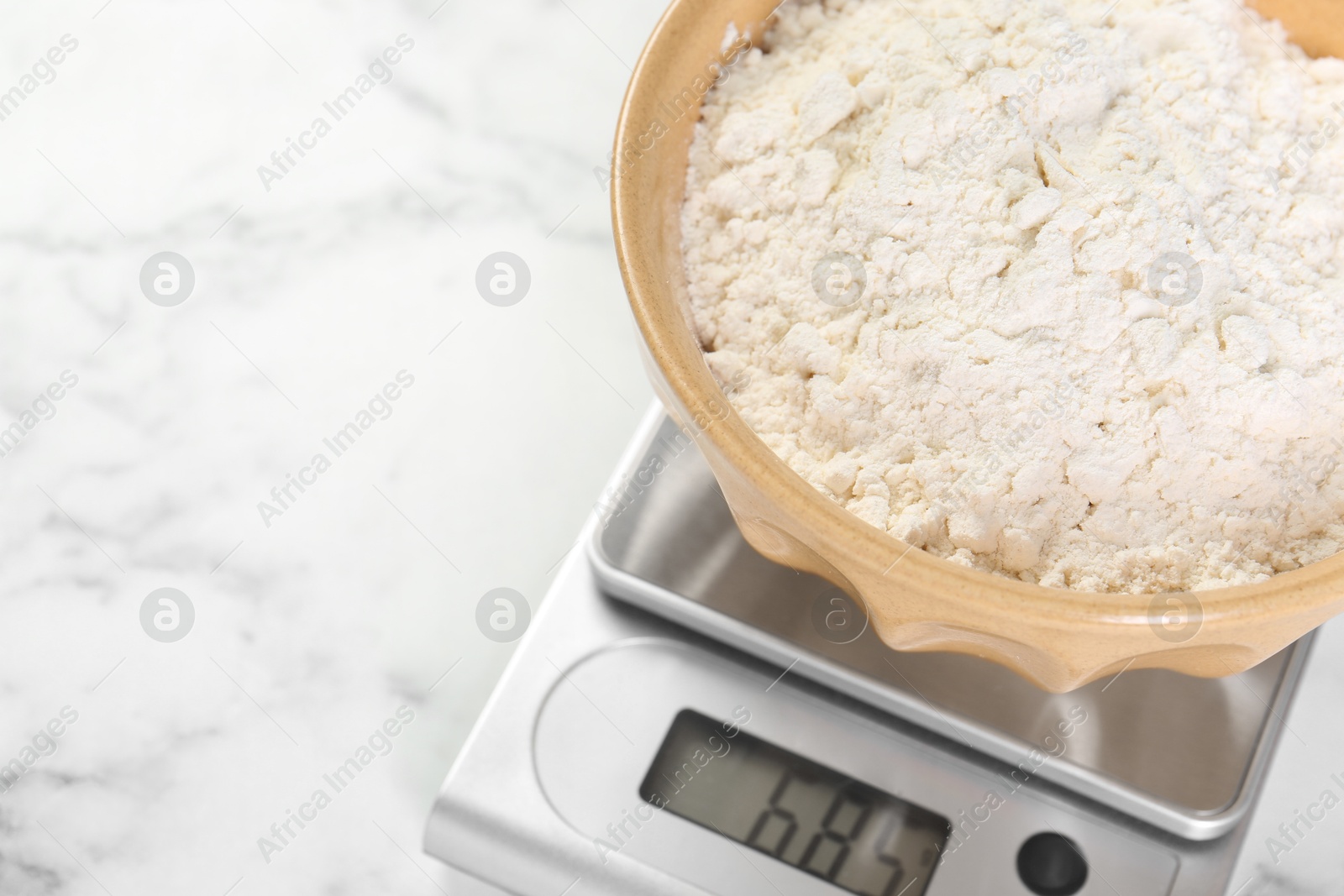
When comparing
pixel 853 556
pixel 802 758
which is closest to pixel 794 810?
pixel 802 758

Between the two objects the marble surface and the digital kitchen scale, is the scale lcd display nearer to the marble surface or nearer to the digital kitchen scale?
the digital kitchen scale

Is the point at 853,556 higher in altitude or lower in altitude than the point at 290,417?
higher

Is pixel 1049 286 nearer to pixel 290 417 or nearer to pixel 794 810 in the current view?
pixel 794 810

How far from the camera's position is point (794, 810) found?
0.59 metres

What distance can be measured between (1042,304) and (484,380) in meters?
0.45

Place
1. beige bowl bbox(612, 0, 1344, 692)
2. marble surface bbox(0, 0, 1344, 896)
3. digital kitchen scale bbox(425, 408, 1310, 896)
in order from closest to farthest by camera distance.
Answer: beige bowl bbox(612, 0, 1344, 692) → digital kitchen scale bbox(425, 408, 1310, 896) → marble surface bbox(0, 0, 1344, 896)

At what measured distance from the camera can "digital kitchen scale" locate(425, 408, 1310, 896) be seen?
1.87ft

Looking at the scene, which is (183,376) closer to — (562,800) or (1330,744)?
(562,800)

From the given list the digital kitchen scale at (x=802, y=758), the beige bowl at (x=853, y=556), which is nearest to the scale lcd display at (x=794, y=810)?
the digital kitchen scale at (x=802, y=758)

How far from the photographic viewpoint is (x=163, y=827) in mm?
696

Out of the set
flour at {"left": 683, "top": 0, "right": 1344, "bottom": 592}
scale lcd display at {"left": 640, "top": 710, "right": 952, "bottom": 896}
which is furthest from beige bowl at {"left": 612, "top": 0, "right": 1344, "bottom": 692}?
scale lcd display at {"left": 640, "top": 710, "right": 952, "bottom": 896}

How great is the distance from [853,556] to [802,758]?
0.73 feet

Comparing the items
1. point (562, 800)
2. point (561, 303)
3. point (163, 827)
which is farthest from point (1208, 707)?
point (163, 827)

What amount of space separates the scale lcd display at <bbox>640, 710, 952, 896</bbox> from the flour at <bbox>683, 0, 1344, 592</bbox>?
0.19 m
